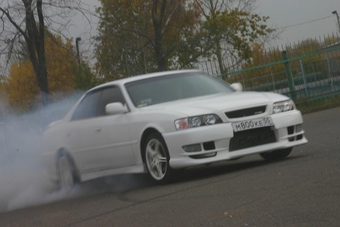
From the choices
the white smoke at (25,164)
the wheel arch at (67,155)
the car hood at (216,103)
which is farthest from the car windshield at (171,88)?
the white smoke at (25,164)

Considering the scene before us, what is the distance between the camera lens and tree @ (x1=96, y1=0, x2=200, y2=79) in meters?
27.9

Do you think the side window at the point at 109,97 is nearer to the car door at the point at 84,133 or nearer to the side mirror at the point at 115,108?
the car door at the point at 84,133

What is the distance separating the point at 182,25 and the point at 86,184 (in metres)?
23.4

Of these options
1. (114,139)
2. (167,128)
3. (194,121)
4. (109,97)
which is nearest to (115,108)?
(114,139)

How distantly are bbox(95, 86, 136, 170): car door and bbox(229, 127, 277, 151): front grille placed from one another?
1.31 m

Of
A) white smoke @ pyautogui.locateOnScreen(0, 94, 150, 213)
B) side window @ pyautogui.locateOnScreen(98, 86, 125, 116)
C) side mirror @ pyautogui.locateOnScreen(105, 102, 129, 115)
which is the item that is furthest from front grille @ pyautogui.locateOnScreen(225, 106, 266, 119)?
side window @ pyautogui.locateOnScreen(98, 86, 125, 116)

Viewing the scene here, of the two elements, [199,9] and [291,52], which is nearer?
[291,52]

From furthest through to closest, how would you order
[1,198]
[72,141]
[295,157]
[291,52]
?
[291,52], [1,198], [72,141], [295,157]

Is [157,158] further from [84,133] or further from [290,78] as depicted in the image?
[290,78]

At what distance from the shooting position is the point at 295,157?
34.8 feet

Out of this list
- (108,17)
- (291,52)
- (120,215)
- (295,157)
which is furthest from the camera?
(108,17)

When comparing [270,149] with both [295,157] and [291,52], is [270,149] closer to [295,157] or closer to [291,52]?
[295,157]

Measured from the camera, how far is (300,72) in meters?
22.5

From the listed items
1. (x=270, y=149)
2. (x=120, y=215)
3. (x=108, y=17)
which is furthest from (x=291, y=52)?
(x=120, y=215)
